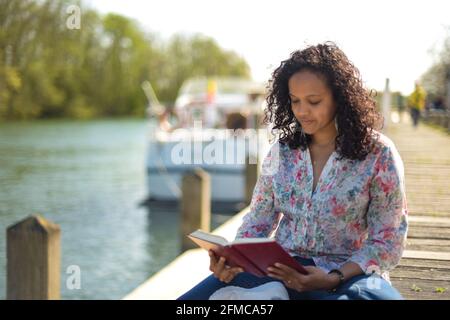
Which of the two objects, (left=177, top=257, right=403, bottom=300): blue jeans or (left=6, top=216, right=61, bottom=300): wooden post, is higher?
(left=177, top=257, right=403, bottom=300): blue jeans

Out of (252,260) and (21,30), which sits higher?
(21,30)

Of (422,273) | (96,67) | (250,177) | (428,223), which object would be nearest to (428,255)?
(422,273)

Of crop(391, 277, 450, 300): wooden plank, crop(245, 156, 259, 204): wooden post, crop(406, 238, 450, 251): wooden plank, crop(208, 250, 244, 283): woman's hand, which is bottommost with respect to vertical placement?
crop(245, 156, 259, 204): wooden post

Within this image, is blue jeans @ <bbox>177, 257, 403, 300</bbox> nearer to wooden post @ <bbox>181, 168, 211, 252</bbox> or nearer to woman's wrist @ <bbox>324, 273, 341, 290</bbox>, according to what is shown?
woman's wrist @ <bbox>324, 273, 341, 290</bbox>

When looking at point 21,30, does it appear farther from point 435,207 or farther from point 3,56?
point 435,207

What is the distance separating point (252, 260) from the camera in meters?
2.24

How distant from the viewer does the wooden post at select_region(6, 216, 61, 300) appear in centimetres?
465

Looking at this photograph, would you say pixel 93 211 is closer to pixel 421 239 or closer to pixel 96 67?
pixel 421 239

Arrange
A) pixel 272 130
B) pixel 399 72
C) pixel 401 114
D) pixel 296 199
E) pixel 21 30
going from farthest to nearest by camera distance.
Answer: pixel 21 30 < pixel 401 114 < pixel 399 72 < pixel 272 130 < pixel 296 199

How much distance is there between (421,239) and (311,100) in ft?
4.84

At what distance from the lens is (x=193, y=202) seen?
10.4 m

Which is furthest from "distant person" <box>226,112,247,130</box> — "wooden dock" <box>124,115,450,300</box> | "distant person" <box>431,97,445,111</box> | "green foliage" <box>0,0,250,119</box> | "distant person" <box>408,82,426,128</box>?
"green foliage" <box>0,0,250,119</box>
